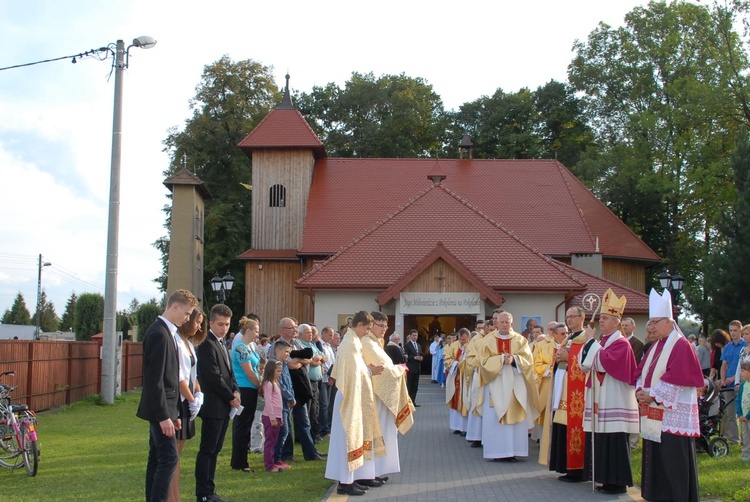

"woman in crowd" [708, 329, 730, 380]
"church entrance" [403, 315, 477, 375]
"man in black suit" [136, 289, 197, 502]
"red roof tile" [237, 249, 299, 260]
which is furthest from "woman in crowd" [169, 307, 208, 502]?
"red roof tile" [237, 249, 299, 260]

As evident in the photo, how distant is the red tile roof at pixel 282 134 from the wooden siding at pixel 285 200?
22.3 inches

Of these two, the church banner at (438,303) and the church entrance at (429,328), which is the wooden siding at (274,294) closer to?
the church entrance at (429,328)

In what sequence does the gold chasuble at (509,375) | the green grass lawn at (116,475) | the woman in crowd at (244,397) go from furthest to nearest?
the gold chasuble at (509,375) → the woman in crowd at (244,397) → the green grass lawn at (116,475)

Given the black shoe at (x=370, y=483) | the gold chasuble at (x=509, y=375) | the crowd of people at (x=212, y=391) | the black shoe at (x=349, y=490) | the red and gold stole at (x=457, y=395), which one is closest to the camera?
the crowd of people at (x=212, y=391)

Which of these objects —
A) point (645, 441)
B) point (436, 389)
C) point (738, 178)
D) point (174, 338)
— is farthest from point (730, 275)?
point (174, 338)

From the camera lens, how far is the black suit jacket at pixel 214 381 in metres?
9.15

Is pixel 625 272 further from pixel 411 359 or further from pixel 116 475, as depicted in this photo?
pixel 116 475

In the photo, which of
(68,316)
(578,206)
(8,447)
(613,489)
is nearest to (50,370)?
(8,447)

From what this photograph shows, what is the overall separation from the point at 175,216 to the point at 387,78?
2204cm

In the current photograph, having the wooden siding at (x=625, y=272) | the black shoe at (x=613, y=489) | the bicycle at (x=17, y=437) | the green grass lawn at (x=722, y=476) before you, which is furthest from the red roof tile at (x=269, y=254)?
the black shoe at (x=613, y=489)

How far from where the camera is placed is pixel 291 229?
43469 millimetres

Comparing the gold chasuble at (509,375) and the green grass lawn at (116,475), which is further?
the gold chasuble at (509,375)

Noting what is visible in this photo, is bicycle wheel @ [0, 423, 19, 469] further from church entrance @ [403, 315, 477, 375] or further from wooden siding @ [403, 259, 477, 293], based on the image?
church entrance @ [403, 315, 477, 375]

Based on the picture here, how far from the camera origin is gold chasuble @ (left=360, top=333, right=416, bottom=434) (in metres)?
10.7
